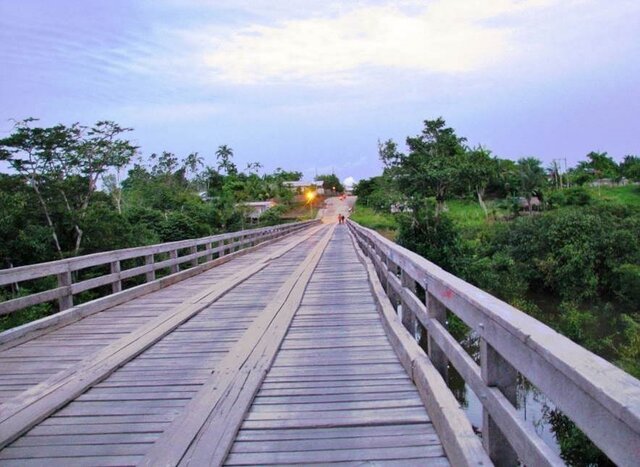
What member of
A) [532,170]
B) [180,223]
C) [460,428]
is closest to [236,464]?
[460,428]

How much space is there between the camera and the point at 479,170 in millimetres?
77500

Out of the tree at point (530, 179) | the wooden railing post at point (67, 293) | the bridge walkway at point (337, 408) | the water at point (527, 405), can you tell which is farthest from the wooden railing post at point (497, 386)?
the tree at point (530, 179)

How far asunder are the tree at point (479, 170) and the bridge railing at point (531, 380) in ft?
237

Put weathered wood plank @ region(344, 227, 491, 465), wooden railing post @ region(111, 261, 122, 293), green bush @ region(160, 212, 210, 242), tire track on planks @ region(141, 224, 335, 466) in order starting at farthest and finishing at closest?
green bush @ region(160, 212, 210, 242) < wooden railing post @ region(111, 261, 122, 293) < tire track on planks @ region(141, 224, 335, 466) < weathered wood plank @ region(344, 227, 491, 465)

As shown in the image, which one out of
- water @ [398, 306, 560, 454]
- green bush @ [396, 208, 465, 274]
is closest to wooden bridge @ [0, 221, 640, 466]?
water @ [398, 306, 560, 454]

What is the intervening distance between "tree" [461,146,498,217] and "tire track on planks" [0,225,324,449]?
69656mm

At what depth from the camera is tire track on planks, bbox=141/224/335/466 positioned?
3090 mm

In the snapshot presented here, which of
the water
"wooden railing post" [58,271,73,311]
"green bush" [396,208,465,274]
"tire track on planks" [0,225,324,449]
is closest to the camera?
"tire track on planks" [0,225,324,449]

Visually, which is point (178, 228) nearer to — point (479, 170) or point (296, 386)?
point (479, 170)

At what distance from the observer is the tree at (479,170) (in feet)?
248

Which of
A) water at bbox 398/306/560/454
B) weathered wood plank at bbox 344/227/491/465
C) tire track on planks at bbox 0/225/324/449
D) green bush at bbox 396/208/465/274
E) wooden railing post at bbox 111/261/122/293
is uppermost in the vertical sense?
wooden railing post at bbox 111/261/122/293

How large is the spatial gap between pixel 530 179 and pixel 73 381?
A: 8097 centimetres

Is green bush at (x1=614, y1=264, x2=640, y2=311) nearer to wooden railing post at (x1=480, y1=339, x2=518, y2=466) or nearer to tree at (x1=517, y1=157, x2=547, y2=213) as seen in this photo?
wooden railing post at (x1=480, y1=339, x2=518, y2=466)

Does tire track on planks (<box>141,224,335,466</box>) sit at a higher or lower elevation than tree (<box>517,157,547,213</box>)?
lower
